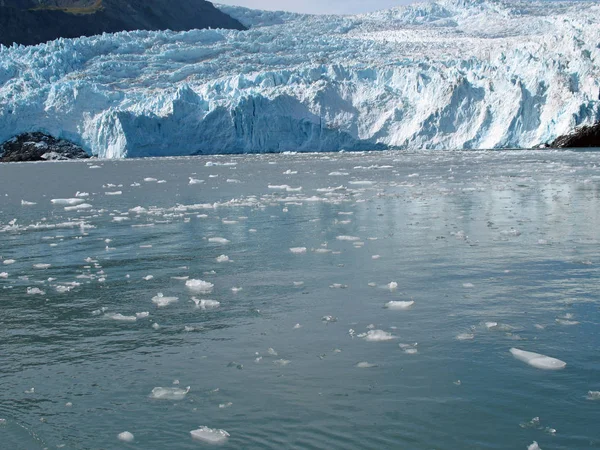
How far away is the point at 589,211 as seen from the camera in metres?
8.95

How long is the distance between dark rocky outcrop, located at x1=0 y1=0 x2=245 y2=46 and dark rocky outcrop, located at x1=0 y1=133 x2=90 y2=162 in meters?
28.5

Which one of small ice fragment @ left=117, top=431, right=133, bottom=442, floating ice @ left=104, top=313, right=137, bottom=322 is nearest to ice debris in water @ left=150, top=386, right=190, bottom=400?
small ice fragment @ left=117, top=431, right=133, bottom=442

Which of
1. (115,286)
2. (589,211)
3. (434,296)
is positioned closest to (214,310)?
(115,286)

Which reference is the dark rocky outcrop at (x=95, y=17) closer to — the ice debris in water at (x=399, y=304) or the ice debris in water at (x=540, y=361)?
the ice debris in water at (x=399, y=304)

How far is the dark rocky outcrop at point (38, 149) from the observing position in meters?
36.3

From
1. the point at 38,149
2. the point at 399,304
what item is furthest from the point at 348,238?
the point at 38,149

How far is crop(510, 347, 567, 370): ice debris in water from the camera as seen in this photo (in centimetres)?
347

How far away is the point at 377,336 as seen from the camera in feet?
13.3

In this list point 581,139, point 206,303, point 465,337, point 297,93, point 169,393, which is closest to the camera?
point 169,393

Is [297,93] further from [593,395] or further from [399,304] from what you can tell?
[593,395]

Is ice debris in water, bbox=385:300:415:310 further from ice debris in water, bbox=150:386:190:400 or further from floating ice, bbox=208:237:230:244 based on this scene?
floating ice, bbox=208:237:230:244

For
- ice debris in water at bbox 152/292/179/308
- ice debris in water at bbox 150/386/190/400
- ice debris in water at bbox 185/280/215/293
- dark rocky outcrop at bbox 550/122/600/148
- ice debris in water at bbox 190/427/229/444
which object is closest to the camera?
ice debris in water at bbox 190/427/229/444

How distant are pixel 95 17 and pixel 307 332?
232 feet

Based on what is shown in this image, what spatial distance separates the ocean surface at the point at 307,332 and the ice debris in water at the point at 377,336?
17 millimetres
